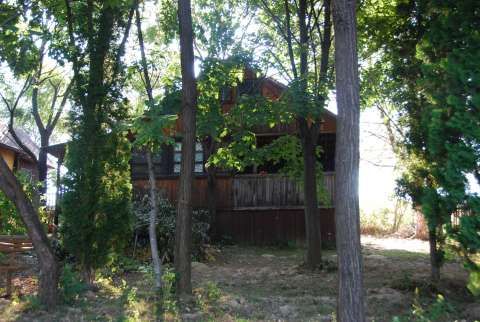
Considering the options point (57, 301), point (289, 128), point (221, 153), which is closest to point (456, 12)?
point (221, 153)

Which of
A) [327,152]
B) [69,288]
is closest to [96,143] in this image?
[69,288]

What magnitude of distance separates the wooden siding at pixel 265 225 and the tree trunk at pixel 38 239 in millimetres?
11648

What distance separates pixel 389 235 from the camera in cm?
2877

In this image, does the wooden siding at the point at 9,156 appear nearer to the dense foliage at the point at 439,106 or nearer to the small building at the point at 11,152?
the small building at the point at 11,152

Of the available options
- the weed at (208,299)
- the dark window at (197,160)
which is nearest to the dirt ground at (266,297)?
the weed at (208,299)

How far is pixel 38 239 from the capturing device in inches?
342

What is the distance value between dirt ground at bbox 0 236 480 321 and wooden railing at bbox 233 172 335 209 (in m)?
5.14

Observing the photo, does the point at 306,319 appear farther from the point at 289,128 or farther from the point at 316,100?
the point at 289,128

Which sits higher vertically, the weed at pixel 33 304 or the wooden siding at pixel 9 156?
the wooden siding at pixel 9 156

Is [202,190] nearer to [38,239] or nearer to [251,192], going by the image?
[251,192]

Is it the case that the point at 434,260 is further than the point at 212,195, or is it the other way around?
the point at 212,195

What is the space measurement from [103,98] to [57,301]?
4228mm

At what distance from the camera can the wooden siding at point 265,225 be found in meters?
20.2

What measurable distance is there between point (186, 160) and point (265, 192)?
1095 centimetres
